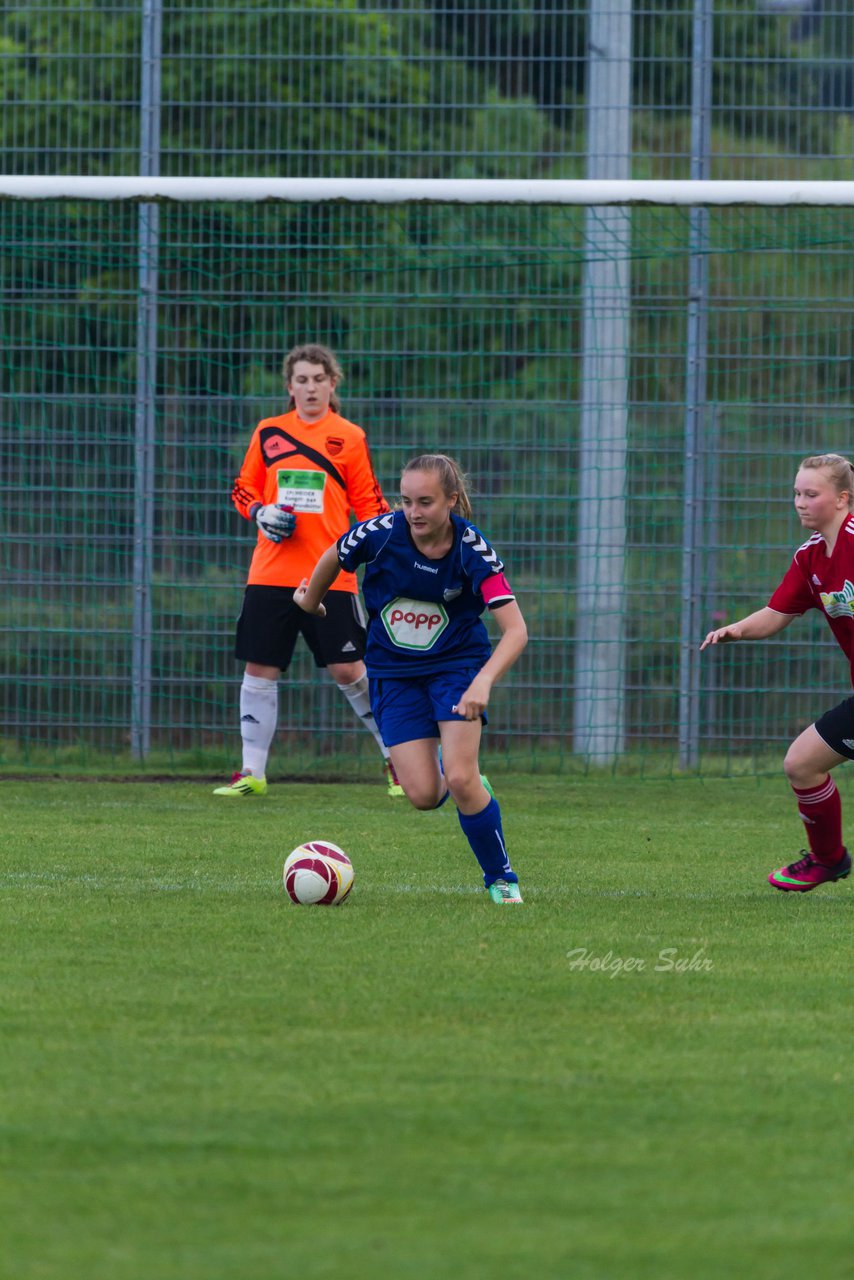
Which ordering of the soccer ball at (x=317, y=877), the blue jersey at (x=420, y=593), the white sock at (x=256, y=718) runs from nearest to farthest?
the soccer ball at (x=317, y=877)
the blue jersey at (x=420, y=593)
the white sock at (x=256, y=718)

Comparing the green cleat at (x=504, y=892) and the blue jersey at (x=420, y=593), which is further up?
the blue jersey at (x=420, y=593)

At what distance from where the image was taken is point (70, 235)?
1115cm

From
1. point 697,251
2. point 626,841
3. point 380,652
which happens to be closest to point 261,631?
point 626,841

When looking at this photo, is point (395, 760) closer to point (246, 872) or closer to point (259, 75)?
point (246, 872)

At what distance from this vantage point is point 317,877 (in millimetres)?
5535

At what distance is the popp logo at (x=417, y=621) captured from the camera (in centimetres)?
588

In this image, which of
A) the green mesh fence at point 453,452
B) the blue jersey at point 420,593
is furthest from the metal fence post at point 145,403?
the blue jersey at point 420,593

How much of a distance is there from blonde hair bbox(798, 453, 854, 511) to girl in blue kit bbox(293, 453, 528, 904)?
3.56 ft

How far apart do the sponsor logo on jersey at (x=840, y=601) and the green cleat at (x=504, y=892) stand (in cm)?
142

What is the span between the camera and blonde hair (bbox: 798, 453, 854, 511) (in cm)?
586

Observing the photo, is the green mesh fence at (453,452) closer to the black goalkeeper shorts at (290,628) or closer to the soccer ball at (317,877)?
the black goalkeeper shorts at (290,628)

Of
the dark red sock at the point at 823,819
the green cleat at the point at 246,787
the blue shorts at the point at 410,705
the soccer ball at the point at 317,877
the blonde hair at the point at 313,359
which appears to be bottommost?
the green cleat at the point at 246,787

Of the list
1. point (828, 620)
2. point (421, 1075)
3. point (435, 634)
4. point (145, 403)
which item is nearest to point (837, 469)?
point (828, 620)

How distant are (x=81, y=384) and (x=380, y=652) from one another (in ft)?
17.2
